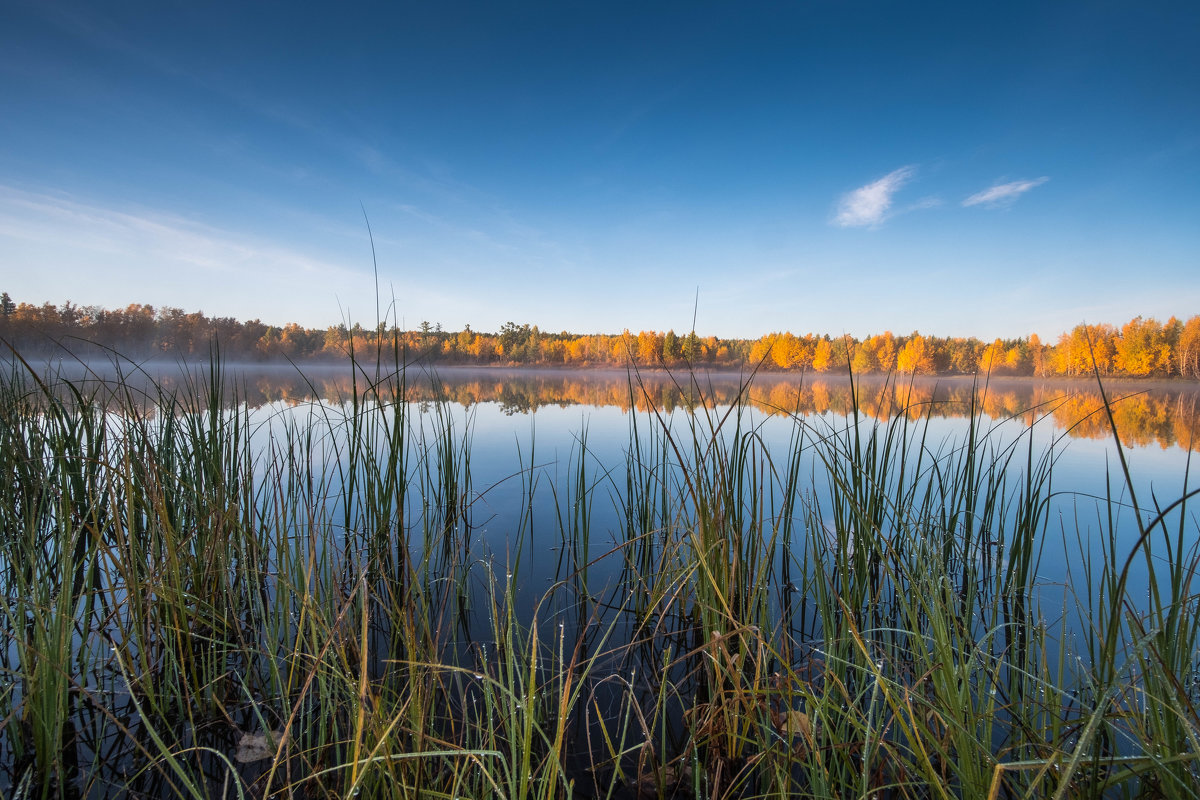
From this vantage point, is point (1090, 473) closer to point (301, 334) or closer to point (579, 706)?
point (579, 706)

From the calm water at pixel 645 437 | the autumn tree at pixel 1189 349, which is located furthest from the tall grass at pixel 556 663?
the autumn tree at pixel 1189 349

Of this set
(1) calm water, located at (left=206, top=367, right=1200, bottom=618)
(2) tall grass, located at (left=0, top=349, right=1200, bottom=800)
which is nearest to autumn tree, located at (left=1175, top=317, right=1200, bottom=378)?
(1) calm water, located at (left=206, top=367, right=1200, bottom=618)

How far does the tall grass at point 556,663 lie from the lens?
0.99 meters

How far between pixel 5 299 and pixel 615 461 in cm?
1156

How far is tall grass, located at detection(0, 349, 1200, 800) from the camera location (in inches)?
38.9

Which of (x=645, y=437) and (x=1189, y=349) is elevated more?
(x=1189, y=349)

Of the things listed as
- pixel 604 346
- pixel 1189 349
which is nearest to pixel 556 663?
pixel 1189 349

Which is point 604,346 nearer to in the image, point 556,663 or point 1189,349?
point 1189,349

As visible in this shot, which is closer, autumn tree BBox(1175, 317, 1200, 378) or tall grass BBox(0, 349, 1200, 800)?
tall grass BBox(0, 349, 1200, 800)

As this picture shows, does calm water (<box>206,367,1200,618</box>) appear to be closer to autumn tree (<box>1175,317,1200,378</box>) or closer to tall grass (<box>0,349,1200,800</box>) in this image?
tall grass (<box>0,349,1200,800</box>)

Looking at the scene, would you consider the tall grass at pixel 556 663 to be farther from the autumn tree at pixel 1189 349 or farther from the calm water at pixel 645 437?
the autumn tree at pixel 1189 349

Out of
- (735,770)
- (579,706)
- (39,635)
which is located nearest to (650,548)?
(579,706)

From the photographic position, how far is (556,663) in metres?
1.77

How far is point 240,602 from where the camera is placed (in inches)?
85.1
